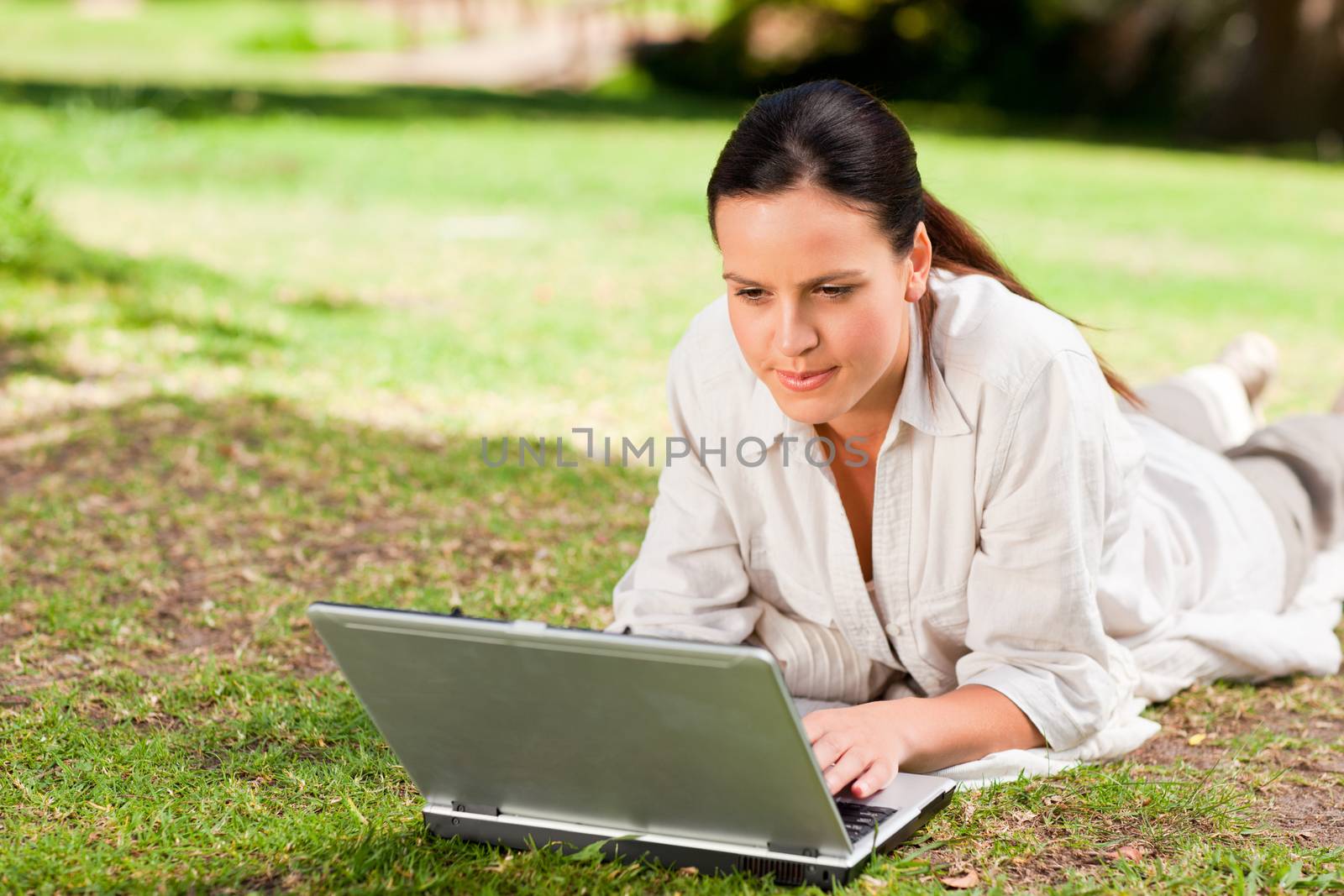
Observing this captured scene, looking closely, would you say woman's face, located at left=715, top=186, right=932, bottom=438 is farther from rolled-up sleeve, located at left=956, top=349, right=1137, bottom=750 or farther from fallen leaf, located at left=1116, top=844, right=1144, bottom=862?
fallen leaf, located at left=1116, top=844, right=1144, bottom=862

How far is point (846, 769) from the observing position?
8.36ft

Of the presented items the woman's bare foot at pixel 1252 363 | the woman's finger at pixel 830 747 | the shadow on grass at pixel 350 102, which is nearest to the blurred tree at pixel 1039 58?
the shadow on grass at pixel 350 102

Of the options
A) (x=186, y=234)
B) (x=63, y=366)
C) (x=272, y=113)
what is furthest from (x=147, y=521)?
(x=272, y=113)

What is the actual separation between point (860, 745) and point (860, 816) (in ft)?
0.43

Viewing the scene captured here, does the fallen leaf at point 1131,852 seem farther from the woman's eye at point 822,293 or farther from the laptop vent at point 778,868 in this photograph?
the woman's eye at point 822,293

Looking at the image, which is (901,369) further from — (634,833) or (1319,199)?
(1319,199)

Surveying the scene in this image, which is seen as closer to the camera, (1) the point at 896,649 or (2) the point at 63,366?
(1) the point at 896,649

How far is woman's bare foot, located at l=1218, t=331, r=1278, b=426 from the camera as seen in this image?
4.79m

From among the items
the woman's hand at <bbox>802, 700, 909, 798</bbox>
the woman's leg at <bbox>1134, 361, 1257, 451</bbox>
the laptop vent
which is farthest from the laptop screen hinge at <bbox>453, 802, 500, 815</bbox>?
the woman's leg at <bbox>1134, 361, 1257, 451</bbox>

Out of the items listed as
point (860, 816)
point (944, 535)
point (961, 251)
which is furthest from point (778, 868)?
point (961, 251)

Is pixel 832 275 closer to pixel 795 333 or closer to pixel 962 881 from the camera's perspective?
pixel 795 333

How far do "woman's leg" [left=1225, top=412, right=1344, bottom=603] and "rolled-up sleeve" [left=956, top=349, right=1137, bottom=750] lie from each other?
4.23 ft

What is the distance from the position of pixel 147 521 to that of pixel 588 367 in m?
2.32

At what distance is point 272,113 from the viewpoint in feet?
46.2
